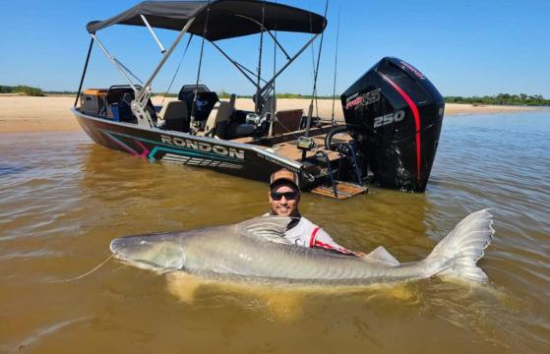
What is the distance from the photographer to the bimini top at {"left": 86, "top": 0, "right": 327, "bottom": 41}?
22.2ft

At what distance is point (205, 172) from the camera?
7531mm

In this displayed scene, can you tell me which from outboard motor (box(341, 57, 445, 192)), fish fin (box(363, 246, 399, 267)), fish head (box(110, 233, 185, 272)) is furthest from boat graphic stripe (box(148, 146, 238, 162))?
fish fin (box(363, 246, 399, 267))

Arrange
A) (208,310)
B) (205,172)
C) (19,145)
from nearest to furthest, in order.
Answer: (208,310) → (205,172) → (19,145)

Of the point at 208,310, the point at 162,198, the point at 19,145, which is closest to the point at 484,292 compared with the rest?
the point at 208,310

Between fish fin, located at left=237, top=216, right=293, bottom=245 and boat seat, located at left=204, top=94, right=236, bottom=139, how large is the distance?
440 cm

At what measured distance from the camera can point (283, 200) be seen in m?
3.34

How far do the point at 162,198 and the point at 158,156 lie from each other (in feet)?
6.75

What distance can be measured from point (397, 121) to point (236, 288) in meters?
4.01

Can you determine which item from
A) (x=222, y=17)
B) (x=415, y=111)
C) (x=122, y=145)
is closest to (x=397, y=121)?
(x=415, y=111)

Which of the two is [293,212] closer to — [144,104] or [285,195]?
[285,195]

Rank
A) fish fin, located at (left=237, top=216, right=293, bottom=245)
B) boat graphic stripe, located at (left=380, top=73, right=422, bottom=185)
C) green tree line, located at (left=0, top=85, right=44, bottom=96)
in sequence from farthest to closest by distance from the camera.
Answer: green tree line, located at (left=0, top=85, right=44, bottom=96) < boat graphic stripe, located at (left=380, top=73, right=422, bottom=185) < fish fin, located at (left=237, top=216, right=293, bottom=245)

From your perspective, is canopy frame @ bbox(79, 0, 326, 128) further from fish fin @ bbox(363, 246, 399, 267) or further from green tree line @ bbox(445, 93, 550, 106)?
green tree line @ bbox(445, 93, 550, 106)

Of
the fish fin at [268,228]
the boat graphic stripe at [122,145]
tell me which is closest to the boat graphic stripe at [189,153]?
the boat graphic stripe at [122,145]

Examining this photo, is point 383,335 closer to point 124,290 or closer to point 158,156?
point 124,290
